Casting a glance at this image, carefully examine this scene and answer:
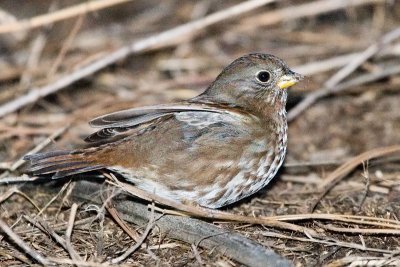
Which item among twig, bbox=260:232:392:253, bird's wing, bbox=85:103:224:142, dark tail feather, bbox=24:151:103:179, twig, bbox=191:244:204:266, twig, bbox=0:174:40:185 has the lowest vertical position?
twig, bbox=191:244:204:266

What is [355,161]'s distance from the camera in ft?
15.8

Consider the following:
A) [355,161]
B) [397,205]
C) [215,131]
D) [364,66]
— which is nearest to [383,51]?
[364,66]

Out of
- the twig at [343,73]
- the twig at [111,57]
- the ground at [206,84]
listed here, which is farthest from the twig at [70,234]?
the twig at [343,73]

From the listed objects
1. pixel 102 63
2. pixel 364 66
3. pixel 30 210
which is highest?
pixel 364 66

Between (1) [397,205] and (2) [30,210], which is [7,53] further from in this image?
(1) [397,205]

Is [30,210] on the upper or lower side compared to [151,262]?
upper

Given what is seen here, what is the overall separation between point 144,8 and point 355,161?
337 centimetres

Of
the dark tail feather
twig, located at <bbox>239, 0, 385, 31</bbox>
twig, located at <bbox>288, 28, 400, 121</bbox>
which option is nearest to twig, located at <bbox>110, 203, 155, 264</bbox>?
the dark tail feather

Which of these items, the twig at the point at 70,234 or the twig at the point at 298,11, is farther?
the twig at the point at 298,11

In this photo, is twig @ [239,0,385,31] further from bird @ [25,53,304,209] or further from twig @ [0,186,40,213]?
twig @ [0,186,40,213]

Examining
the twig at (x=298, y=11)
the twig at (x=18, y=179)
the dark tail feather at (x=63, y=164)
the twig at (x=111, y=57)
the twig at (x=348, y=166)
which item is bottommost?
the dark tail feather at (x=63, y=164)

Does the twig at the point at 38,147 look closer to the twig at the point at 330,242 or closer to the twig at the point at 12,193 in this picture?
the twig at the point at 12,193

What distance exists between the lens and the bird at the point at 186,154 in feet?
13.4

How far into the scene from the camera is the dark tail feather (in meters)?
4.07
